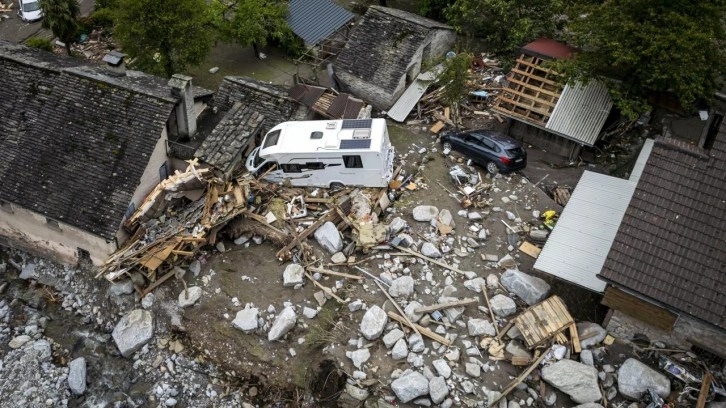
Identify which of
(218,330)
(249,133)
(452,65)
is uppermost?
(452,65)

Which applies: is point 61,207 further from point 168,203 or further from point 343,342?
point 343,342

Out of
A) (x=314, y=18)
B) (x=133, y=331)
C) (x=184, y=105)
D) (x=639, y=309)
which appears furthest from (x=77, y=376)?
(x=314, y=18)

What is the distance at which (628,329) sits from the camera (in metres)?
17.1

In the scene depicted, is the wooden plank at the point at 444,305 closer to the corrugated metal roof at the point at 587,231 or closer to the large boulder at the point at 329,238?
the corrugated metal roof at the point at 587,231

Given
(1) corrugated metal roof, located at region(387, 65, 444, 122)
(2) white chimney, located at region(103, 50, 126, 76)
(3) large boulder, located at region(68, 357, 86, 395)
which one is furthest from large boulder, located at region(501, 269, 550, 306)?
(2) white chimney, located at region(103, 50, 126, 76)

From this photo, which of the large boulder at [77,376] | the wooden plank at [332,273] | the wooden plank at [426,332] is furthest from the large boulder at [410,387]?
the large boulder at [77,376]

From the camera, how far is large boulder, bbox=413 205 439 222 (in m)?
20.9

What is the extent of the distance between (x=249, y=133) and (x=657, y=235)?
14.6 metres

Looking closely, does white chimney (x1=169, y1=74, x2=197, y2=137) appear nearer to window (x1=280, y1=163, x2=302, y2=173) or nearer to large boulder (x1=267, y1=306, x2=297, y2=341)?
window (x1=280, y1=163, x2=302, y2=173)

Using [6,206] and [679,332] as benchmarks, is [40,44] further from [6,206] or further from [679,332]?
[679,332]

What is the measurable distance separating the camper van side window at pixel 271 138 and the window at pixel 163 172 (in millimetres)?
3693

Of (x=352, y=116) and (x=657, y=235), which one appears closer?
(x=657, y=235)

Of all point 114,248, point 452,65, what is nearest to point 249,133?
point 114,248

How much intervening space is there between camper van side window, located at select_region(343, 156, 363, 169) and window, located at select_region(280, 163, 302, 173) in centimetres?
188
